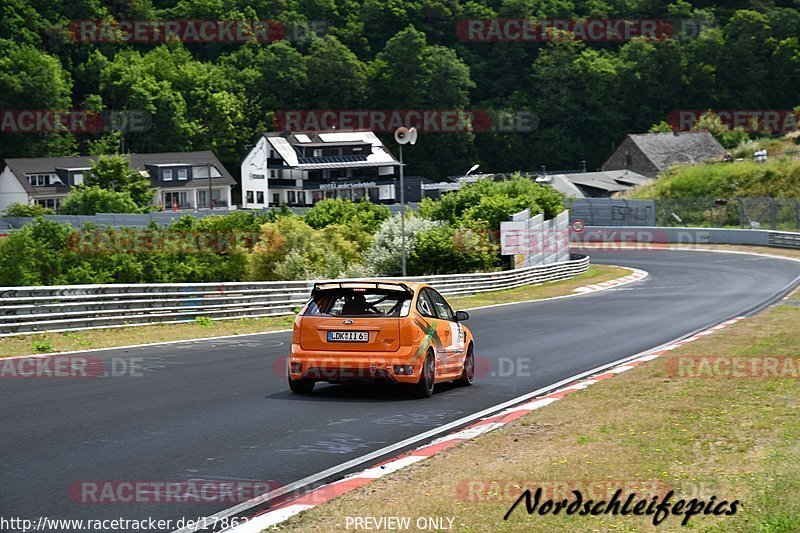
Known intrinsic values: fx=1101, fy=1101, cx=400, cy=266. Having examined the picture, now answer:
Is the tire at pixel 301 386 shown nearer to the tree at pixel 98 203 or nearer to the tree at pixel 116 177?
the tree at pixel 98 203

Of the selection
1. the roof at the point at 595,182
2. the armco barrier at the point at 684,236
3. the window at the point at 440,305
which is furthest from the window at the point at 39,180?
the window at the point at 440,305

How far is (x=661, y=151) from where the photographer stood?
123m

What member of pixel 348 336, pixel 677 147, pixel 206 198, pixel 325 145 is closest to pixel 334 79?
pixel 325 145

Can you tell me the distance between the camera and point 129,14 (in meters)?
147

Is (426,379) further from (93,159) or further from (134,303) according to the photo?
(93,159)

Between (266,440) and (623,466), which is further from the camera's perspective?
(266,440)

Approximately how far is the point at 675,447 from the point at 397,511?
3397 millimetres

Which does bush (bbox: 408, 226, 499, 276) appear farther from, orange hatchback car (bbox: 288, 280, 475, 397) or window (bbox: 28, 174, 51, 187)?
window (bbox: 28, 174, 51, 187)

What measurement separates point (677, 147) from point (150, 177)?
5866cm

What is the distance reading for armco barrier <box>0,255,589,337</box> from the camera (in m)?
21.6

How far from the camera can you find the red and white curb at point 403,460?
747cm

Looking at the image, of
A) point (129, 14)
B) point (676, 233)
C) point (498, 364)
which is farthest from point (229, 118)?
point (498, 364)

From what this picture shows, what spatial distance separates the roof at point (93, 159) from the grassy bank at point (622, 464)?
3880 inches

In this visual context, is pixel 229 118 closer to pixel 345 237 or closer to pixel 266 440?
pixel 345 237
